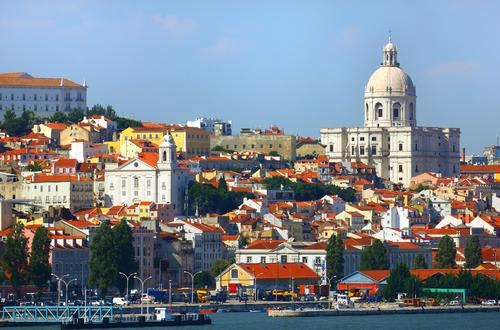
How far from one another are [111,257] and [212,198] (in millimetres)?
31541

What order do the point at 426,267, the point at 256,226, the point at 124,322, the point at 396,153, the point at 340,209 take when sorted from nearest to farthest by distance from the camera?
the point at 124,322, the point at 426,267, the point at 256,226, the point at 340,209, the point at 396,153

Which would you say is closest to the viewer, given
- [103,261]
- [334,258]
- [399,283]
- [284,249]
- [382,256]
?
[103,261]

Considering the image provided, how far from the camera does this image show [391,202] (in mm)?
135625

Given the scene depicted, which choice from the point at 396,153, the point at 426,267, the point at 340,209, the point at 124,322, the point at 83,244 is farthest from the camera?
the point at 396,153

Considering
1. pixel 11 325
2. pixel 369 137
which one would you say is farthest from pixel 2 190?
pixel 11 325

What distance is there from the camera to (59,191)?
4904 inches

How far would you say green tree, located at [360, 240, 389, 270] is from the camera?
105062mm

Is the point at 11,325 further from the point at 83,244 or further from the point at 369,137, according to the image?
the point at 369,137

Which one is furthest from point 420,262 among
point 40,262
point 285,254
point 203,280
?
point 40,262

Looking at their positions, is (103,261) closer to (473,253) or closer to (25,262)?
(25,262)

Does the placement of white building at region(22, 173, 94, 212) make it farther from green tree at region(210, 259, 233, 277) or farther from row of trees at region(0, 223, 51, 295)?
row of trees at region(0, 223, 51, 295)

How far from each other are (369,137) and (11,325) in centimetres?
7345

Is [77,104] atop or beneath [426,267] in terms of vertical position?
atop

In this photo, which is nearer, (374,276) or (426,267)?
(374,276)
